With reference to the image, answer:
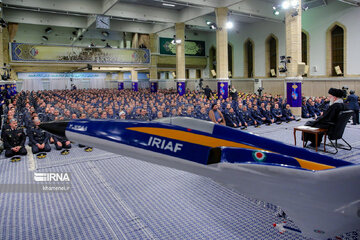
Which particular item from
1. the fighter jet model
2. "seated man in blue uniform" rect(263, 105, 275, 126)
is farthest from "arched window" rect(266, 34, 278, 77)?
the fighter jet model

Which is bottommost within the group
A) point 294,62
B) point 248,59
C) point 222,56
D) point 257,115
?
point 257,115

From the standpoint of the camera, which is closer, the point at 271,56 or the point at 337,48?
the point at 337,48

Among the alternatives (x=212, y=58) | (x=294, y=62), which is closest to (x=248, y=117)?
(x=294, y=62)

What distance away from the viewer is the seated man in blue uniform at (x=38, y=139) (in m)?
9.61

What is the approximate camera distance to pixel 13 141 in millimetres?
9289

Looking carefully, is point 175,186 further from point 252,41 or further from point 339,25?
point 252,41

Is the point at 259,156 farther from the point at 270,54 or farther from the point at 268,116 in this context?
the point at 270,54

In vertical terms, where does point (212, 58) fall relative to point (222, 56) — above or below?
above

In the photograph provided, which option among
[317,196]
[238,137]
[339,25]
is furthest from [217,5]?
[317,196]

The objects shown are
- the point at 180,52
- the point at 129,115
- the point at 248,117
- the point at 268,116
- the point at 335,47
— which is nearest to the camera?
the point at 129,115

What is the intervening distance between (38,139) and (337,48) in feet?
78.2

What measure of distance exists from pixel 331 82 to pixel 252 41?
37.9 ft

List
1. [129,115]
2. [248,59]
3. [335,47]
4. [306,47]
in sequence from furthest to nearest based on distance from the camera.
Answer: [248,59]
[306,47]
[335,47]
[129,115]

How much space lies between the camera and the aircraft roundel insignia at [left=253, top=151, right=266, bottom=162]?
12.4 ft
